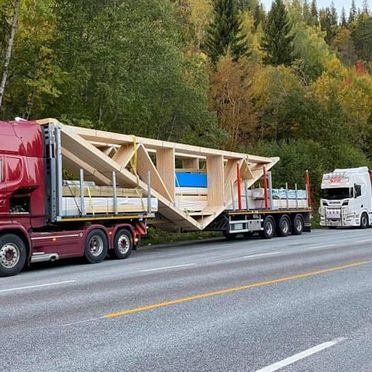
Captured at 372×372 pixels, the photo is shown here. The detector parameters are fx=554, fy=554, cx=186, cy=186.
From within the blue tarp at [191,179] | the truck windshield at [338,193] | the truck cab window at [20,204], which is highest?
the blue tarp at [191,179]

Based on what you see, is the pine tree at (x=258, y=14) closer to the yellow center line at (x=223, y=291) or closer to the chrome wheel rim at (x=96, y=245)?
the chrome wheel rim at (x=96, y=245)

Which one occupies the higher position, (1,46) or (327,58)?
(327,58)

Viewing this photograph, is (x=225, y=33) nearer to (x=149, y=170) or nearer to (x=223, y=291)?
(x=149, y=170)

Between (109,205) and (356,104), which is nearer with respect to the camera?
(109,205)

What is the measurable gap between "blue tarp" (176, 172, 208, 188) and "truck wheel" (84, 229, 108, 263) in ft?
15.7

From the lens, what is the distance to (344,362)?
5359mm

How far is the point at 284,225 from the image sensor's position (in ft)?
81.3

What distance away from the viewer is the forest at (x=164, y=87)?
74.1 ft

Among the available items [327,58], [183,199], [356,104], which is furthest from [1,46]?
[327,58]

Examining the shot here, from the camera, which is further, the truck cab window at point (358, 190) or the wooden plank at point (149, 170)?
the truck cab window at point (358, 190)

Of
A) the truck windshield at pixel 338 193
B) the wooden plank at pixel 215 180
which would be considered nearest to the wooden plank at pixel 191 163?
the wooden plank at pixel 215 180

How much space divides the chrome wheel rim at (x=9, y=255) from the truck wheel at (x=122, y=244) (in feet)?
11.7

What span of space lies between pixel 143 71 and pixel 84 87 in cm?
305

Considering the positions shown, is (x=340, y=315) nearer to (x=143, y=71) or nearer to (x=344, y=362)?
(x=344, y=362)
